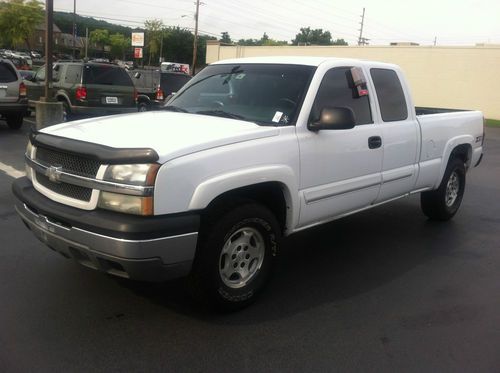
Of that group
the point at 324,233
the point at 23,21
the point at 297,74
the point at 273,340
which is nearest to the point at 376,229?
the point at 324,233

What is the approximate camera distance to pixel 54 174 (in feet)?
11.6

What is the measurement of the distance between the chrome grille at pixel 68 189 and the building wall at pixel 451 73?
3022cm

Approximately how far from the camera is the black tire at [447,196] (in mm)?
6391

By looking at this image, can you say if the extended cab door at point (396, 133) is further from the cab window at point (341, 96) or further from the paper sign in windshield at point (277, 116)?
the paper sign in windshield at point (277, 116)

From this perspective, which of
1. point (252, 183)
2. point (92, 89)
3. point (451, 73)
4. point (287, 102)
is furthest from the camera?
point (451, 73)

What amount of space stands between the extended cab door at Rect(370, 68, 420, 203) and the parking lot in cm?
72

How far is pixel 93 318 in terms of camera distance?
3.62 meters

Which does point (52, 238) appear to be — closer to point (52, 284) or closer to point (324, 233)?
point (52, 284)

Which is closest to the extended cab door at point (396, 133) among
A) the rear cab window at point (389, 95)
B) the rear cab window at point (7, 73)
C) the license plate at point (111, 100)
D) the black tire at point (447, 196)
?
the rear cab window at point (389, 95)

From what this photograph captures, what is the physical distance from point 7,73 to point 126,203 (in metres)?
11.2

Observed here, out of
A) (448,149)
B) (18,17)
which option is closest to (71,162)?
(448,149)

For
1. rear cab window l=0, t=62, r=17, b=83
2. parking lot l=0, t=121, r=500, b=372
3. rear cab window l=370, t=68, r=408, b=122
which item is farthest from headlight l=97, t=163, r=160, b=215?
rear cab window l=0, t=62, r=17, b=83

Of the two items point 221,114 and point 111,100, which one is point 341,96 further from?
point 111,100

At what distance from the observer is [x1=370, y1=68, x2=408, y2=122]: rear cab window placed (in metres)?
5.15
